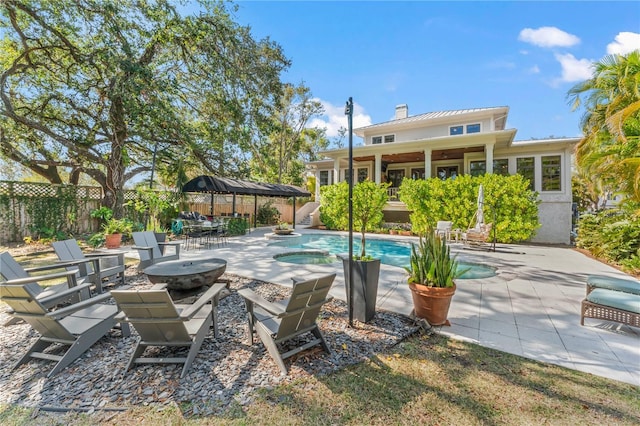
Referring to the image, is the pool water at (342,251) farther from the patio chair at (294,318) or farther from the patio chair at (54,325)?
the patio chair at (54,325)

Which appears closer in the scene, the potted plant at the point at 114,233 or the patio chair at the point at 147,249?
the patio chair at the point at 147,249

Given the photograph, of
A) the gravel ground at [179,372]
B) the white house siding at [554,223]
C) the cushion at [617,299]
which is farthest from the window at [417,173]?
the gravel ground at [179,372]

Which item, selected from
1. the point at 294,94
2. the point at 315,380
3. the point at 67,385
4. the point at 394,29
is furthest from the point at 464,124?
the point at 67,385

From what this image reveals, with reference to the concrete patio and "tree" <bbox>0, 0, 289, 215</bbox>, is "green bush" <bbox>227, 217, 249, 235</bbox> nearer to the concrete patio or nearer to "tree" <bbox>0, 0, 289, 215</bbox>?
"tree" <bbox>0, 0, 289, 215</bbox>

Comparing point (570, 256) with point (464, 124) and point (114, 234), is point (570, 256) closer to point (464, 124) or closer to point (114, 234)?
point (464, 124)

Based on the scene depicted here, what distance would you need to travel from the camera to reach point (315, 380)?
2.54m

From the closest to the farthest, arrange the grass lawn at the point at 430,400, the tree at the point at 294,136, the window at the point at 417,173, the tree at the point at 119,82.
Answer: the grass lawn at the point at 430,400
the tree at the point at 119,82
the window at the point at 417,173
the tree at the point at 294,136

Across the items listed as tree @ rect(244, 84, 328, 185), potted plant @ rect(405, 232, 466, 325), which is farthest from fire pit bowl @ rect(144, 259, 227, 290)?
tree @ rect(244, 84, 328, 185)

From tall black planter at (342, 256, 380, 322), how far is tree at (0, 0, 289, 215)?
422 inches

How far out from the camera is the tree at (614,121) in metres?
5.30

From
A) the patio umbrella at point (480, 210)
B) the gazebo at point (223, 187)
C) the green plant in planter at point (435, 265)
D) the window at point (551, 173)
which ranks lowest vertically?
the green plant in planter at point (435, 265)

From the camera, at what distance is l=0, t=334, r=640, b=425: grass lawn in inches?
81.7

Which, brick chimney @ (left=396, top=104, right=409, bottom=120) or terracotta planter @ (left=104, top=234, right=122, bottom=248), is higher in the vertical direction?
brick chimney @ (left=396, top=104, right=409, bottom=120)

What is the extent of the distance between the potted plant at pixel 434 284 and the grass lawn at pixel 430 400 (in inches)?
32.5
